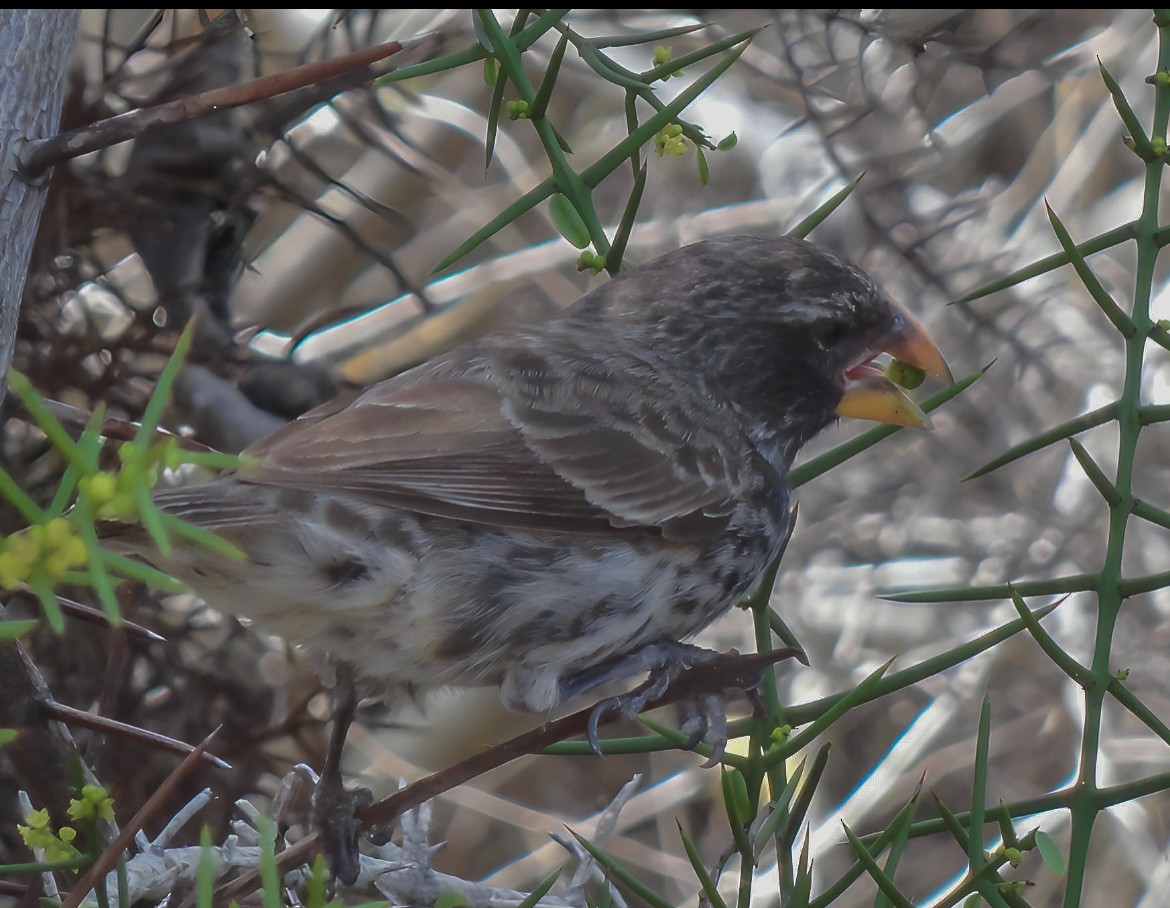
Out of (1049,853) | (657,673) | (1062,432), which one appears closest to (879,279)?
(657,673)

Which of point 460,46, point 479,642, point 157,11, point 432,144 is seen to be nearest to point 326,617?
point 479,642

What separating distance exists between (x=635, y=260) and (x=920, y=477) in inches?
56.0

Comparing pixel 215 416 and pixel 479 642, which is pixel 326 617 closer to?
pixel 479 642

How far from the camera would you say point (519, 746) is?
1.61 metres

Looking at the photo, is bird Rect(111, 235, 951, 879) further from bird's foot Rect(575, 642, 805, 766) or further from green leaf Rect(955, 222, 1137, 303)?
green leaf Rect(955, 222, 1137, 303)

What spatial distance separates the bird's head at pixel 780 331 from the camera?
2982 mm

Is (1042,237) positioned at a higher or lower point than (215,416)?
higher

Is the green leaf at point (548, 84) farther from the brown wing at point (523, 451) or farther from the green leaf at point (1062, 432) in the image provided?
the green leaf at point (1062, 432)

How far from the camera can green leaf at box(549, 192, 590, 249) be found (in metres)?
2.05

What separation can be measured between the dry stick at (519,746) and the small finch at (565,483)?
0.57m

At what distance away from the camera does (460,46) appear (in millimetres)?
4715

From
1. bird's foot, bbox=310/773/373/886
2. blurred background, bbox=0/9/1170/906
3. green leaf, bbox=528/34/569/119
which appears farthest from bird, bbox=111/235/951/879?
blurred background, bbox=0/9/1170/906

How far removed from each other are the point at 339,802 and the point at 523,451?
0.72 m

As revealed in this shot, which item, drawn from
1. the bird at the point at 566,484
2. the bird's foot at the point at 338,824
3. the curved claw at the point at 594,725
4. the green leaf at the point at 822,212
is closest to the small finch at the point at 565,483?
the bird at the point at 566,484
